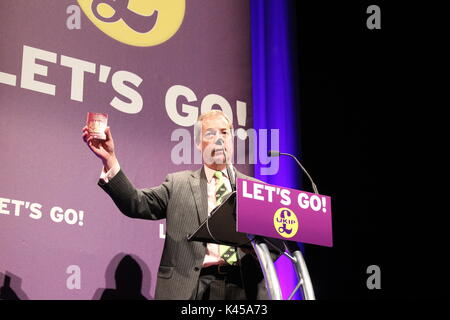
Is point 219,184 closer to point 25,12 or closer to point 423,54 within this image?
point 25,12

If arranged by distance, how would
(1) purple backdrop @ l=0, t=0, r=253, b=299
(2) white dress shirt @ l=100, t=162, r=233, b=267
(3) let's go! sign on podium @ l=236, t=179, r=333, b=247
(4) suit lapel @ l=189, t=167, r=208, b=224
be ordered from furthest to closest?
1. (1) purple backdrop @ l=0, t=0, r=253, b=299
2. (4) suit lapel @ l=189, t=167, r=208, b=224
3. (2) white dress shirt @ l=100, t=162, r=233, b=267
4. (3) let's go! sign on podium @ l=236, t=179, r=333, b=247

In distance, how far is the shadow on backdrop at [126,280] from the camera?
13.1ft

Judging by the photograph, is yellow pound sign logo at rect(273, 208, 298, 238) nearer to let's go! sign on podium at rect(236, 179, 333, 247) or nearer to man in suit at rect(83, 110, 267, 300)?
let's go! sign on podium at rect(236, 179, 333, 247)

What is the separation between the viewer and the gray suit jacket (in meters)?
3.14

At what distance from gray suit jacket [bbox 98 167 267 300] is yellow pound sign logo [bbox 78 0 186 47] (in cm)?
135

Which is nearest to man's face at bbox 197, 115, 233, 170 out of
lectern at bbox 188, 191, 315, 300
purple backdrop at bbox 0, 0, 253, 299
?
lectern at bbox 188, 191, 315, 300

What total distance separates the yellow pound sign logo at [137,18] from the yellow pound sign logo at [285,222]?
2233 mm

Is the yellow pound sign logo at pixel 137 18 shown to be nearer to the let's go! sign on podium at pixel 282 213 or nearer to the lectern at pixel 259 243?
the lectern at pixel 259 243

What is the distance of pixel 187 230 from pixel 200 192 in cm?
24

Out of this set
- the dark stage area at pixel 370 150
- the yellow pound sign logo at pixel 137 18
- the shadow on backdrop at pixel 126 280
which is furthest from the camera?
the dark stage area at pixel 370 150

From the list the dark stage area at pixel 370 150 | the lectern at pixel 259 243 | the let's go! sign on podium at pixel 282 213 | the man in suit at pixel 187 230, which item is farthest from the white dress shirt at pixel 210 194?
the dark stage area at pixel 370 150

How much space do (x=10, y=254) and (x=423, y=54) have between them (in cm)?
313

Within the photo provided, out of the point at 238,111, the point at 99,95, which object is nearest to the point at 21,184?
the point at 99,95

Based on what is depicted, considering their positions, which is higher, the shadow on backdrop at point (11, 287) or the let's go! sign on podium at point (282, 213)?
the let's go! sign on podium at point (282, 213)
